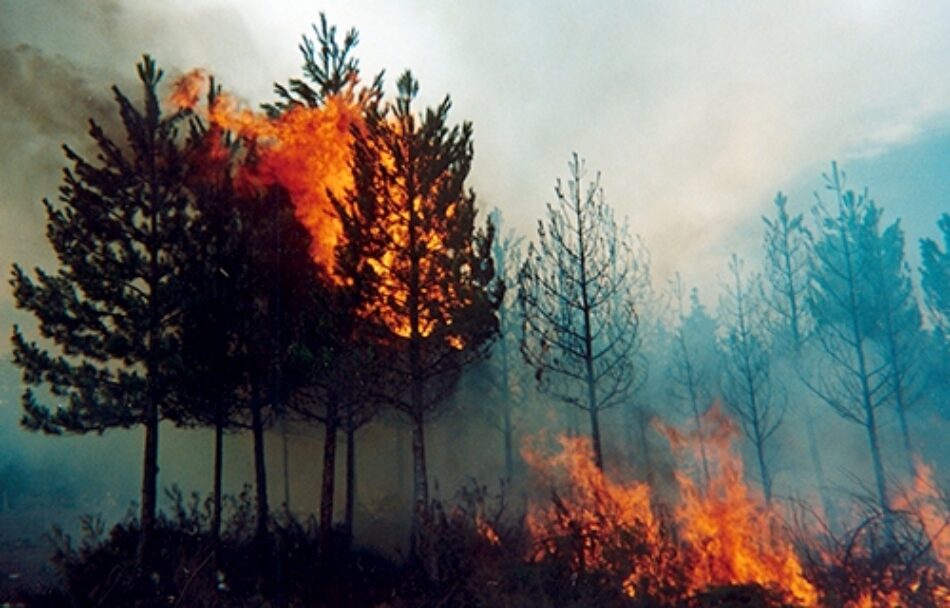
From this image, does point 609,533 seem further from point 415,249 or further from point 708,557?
point 415,249

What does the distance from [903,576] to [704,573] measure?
297 cm

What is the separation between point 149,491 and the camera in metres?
12.9

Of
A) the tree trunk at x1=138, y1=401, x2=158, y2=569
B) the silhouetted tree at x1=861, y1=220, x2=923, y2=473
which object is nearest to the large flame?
the tree trunk at x1=138, y1=401, x2=158, y2=569

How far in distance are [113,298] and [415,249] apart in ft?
25.6

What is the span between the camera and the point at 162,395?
44.9ft

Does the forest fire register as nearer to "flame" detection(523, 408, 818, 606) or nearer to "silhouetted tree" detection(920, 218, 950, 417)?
"flame" detection(523, 408, 818, 606)

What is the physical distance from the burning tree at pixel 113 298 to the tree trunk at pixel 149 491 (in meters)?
0.03

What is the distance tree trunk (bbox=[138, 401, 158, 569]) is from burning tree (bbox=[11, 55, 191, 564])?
→ 30mm

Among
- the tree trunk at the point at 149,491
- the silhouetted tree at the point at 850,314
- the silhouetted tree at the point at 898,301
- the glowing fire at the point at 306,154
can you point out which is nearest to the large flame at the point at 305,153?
the glowing fire at the point at 306,154

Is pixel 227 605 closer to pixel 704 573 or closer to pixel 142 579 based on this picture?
pixel 142 579

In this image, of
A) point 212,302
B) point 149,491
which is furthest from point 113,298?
point 149,491

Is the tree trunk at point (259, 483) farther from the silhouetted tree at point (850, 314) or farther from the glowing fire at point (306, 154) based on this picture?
the silhouetted tree at point (850, 314)

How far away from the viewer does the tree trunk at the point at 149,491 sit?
12.2 m

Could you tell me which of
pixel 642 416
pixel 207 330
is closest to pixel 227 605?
pixel 207 330
